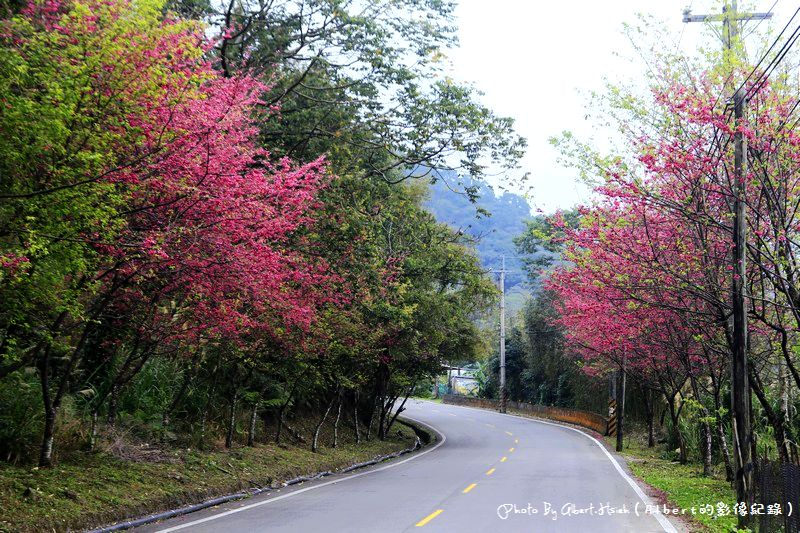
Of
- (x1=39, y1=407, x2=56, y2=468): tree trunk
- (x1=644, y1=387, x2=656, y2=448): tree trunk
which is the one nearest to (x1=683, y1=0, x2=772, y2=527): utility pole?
(x1=39, y1=407, x2=56, y2=468): tree trunk

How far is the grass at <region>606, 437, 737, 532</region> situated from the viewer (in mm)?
12781

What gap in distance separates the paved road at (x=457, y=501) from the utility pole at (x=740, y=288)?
1579 mm

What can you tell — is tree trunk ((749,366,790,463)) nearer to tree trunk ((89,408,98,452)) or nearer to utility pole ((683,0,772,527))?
utility pole ((683,0,772,527))

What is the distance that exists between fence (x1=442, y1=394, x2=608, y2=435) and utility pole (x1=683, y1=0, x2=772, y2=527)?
28059mm

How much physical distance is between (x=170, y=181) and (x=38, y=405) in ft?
19.7

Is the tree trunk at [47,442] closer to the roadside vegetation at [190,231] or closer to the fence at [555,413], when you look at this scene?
the roadside vegetation at [190,231]

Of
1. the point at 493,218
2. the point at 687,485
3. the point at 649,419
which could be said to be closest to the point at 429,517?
the point at 687,485

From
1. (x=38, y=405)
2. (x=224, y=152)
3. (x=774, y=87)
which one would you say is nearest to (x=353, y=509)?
(x=38, y=405)

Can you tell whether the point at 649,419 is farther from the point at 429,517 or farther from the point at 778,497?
the point at 429,517

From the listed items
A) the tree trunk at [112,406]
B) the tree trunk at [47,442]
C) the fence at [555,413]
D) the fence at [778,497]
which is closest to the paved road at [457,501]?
the fence at [778,497]

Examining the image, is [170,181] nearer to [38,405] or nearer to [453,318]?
[38,405]

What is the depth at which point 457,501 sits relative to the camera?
1388 cm

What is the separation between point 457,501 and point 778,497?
5655 mm

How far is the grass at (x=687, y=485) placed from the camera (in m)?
12.8
